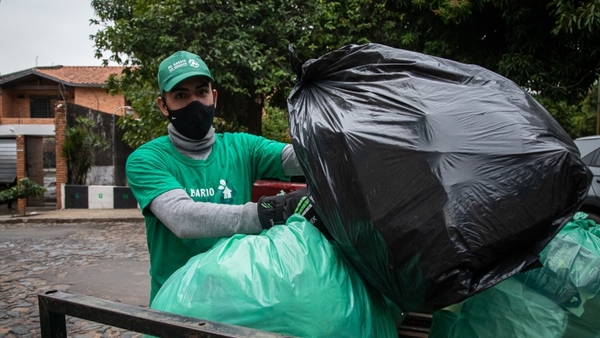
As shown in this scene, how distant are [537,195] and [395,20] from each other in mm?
7973

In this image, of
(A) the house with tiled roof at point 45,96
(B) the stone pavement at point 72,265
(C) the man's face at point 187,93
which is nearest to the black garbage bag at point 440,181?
(C) the man's face at point 187,93

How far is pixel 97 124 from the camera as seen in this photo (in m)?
13.8

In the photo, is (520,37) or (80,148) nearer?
(520,37)

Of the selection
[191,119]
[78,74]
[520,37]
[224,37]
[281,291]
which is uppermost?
[78,74]

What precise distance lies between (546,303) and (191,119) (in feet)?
3.96

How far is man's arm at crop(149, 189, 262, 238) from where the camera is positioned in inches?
53.6

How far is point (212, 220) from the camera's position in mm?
1363

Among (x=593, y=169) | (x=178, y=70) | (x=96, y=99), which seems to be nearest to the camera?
(x=178, y=70)

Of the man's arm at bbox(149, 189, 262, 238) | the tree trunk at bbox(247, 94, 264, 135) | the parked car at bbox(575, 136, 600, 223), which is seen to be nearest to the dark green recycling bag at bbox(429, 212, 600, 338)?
the man's arm at bbox(149, 189, 262, 238)

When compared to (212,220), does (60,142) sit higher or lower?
higher

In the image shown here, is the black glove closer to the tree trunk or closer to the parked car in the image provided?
the parked car

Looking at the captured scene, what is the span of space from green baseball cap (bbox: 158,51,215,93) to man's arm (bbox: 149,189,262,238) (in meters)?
0.48

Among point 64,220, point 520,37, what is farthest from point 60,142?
point 520,37

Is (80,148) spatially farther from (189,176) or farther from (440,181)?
(440,181)
